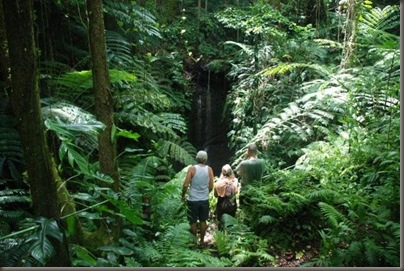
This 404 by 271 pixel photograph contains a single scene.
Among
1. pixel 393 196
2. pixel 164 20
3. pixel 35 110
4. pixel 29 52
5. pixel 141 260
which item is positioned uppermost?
pixel 164 20

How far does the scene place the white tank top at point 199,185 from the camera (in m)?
5.38

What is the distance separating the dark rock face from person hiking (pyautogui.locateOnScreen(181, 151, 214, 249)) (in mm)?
6038

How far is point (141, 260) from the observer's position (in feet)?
12.5

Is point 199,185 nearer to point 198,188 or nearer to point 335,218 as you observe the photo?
point 198,188

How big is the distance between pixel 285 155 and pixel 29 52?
6.27 metres

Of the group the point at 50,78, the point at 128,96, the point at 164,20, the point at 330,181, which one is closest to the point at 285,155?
the point at 330,181

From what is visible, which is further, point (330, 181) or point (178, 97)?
point (178, 97)

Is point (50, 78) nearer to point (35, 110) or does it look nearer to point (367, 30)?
point (35, 110)

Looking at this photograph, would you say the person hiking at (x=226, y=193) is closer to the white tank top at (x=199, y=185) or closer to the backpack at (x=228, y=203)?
the backpack at (x=228, y=203)

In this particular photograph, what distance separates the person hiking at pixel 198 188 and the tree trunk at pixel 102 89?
1.90 m

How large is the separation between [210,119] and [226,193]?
6294mm

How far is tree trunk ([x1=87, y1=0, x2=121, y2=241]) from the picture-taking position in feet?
11.1

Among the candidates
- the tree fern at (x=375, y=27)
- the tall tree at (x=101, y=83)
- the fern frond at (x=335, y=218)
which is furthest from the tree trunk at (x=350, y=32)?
the tall tree at (x=101, y=83)

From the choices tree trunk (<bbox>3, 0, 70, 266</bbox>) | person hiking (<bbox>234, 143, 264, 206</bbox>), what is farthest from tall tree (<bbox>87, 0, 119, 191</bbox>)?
person hiking (<bbox>234, 143, 264, 206</bbox>)
